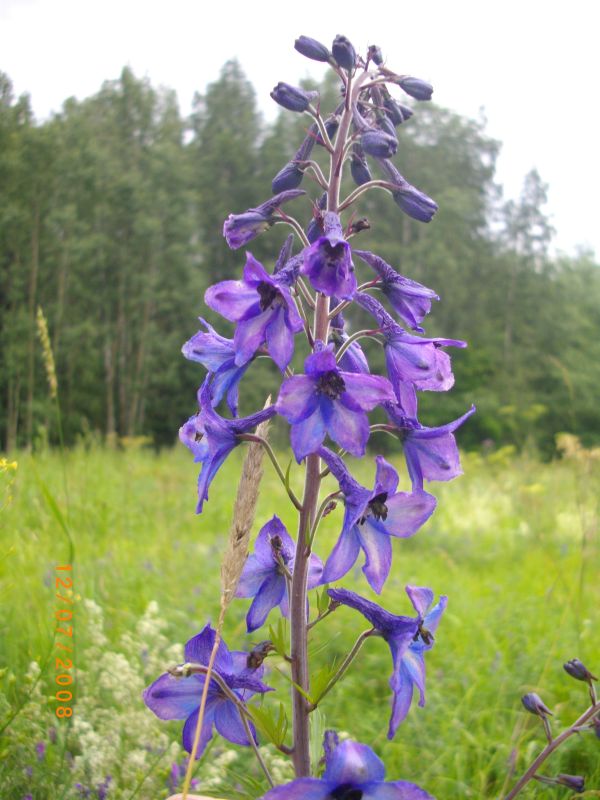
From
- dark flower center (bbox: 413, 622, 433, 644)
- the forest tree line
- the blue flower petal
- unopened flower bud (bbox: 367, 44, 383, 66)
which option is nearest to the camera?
the blue flower petal

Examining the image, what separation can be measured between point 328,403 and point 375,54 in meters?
0.93

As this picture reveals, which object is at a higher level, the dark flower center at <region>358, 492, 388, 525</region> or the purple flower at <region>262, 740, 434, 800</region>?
the dark flower center at <region>358, 492, 388, 525</region>

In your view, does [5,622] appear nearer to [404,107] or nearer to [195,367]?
[404,107]

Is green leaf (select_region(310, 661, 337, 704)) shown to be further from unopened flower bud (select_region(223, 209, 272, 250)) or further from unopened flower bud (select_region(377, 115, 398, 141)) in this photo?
unopened flower bud (select_region(377, 115, 398, 141))

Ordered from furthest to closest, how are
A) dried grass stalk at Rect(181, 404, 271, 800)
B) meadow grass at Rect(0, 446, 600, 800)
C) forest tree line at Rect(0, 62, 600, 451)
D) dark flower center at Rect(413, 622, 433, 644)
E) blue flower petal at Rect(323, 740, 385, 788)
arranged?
forest tree line at Rect(0, 62, 600, 451) < meadow grass at Rect(0, 446, 600, 800) < dark flower center at Rect(413, 622, 433, 644) < dried grass stalk at Rect(181, 404, 271, 800) < blue flower petal at Rect(323, 740, 385, 788)

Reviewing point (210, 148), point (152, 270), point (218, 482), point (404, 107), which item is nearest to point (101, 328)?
point (152, 270)

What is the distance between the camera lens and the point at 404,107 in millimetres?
1872

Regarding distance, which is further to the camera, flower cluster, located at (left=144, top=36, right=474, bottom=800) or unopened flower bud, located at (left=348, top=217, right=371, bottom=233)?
unopened flower bud, located at (left=348, top=217, right=371, bottom=233)

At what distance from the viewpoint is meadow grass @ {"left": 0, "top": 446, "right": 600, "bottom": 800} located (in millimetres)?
2238

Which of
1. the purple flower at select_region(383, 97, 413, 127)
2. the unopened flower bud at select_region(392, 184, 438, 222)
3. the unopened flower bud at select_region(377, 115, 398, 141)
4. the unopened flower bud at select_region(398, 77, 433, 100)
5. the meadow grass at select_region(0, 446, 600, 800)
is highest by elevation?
the unopened flower bud at select_region(398, 77, 433, 100)

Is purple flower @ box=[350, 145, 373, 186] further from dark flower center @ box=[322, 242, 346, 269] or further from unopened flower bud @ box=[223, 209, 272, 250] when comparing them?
dark flower center @ box=[322, 242, 346, 269]

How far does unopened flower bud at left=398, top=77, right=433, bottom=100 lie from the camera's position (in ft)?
5.79

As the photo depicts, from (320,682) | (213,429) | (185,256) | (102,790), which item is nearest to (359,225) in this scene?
(213,429)

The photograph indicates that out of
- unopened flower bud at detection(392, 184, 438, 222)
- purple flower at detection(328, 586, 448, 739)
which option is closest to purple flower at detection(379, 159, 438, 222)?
unopened flower bud at detection(392, 184, 438, 222)
